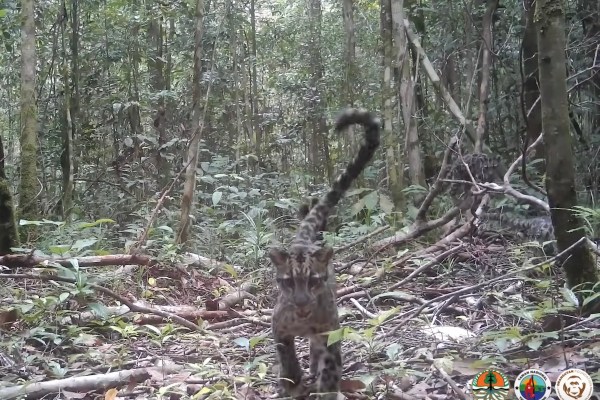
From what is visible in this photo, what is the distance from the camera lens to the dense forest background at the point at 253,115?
766cm

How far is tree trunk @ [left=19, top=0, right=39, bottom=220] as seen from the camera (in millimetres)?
7590

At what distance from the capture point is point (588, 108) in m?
8.81

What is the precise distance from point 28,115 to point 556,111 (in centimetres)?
621

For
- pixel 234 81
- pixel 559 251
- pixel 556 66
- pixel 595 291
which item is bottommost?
pixel 595 291

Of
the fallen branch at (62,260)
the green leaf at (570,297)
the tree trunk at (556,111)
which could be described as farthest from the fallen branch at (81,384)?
the tree trunk at (556,111)

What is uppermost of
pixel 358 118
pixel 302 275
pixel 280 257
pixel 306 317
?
pixel 358 118

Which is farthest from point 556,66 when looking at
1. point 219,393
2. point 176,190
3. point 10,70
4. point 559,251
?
point 10,70

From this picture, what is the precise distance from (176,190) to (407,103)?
5070 millimetres

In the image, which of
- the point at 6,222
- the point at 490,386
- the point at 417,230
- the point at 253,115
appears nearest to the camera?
the point at 490,386

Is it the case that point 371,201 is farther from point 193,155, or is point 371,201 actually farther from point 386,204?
point 193,155

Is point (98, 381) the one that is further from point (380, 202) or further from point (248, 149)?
point (248, 149)

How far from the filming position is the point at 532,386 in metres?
3.02

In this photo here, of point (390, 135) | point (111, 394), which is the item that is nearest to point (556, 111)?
point (111, 394)

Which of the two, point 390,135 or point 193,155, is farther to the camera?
point 390,135
